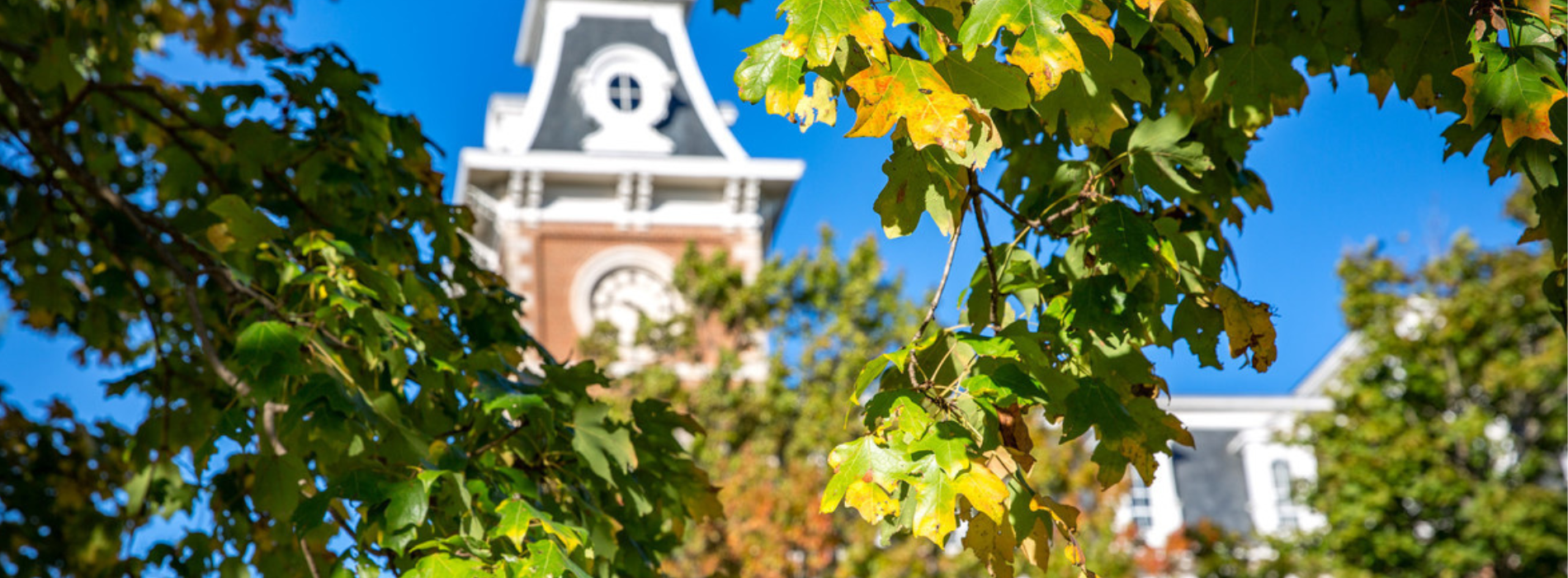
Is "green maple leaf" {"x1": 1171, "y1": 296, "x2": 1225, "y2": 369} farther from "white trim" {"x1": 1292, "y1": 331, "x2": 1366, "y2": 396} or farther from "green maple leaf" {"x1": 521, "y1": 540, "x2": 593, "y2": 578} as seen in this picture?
"white trim" {"x1": 1292, "y1": 331, "x2": 1366, "y2": 396}

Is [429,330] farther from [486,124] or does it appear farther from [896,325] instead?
[486,124]

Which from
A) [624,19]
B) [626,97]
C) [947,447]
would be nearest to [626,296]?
[626,97]

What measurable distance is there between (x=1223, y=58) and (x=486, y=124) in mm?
26901

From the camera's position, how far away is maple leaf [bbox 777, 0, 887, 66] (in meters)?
2.22

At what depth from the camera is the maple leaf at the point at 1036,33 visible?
223 centimetres

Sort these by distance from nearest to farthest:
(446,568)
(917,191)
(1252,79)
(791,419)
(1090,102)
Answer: (917,191)
(1090,102)
(446,568)
(1252,79)
(791,419)

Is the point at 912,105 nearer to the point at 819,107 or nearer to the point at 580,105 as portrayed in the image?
the point at 819,107

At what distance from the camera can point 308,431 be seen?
3.39 m

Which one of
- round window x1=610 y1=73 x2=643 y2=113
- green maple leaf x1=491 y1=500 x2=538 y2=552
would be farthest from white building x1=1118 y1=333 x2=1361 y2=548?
green maple leaf x1=491 y1=500 x2=538 y2=552

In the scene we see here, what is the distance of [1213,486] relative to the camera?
26094 mm

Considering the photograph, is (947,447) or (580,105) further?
(580,105)

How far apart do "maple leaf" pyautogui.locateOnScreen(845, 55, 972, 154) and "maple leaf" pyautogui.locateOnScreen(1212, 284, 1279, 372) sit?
3.38ft

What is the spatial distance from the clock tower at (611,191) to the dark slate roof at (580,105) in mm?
31

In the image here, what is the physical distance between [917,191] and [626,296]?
76.1ft
